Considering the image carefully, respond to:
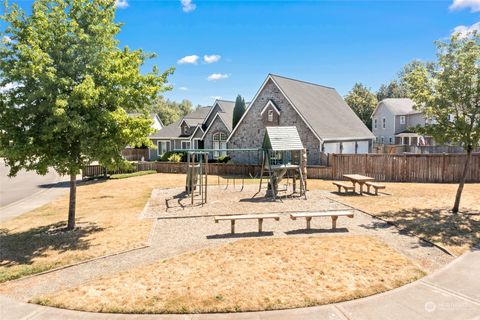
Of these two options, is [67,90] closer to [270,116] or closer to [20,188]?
[20,188]

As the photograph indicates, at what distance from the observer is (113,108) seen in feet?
40.3

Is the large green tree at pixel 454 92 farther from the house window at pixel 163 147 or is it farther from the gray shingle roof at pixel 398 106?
the gray shingle roof at pixel 398 106

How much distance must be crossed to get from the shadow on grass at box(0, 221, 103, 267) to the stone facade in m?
20.3

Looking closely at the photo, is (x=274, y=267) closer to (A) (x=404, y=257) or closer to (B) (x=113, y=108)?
(A) (x=404, y=257)

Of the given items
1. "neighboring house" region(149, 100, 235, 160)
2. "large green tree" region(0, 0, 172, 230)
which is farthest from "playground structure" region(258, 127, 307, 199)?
"neighboring house" region(149, 100, 235, 160)

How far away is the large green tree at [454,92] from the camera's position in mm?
13336

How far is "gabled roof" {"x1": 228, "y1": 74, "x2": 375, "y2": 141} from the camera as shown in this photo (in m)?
29.7

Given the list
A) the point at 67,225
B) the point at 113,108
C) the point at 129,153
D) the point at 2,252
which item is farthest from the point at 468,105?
the point at 129,153

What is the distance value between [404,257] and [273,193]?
10.1 meters

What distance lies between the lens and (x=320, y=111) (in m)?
33.1

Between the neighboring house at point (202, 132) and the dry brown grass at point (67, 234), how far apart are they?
19339mm

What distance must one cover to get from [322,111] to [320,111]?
0.46 meters

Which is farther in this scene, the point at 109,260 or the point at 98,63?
the point at 98,63

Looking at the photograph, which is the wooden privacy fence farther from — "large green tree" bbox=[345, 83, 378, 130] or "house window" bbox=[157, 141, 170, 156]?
"large green tree" bbox=[345, 83, 378, 130]
